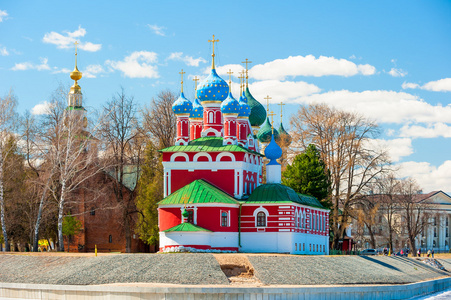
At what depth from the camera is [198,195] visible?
46.4m

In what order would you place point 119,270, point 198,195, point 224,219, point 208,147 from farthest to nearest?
1. point 208,147
2. point 198,195
3. point 224,219
4. point 119,270

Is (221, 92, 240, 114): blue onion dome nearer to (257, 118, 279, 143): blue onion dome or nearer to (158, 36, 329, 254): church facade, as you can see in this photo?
(158, 36, 329, 254): church facade

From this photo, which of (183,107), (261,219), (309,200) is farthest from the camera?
(309,200)

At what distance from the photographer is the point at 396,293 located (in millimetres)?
39125

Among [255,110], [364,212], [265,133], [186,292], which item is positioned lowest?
[186,292]

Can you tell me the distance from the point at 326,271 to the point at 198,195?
10508 mm

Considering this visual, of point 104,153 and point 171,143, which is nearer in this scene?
point 104,153

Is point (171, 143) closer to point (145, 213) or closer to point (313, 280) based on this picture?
point (145, 213)

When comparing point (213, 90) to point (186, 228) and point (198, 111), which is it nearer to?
point (198, 111)

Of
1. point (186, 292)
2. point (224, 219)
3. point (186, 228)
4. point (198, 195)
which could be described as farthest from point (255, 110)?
point (186, 292)

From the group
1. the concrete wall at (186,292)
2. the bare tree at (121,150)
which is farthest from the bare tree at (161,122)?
the concrete wall at (186,292)

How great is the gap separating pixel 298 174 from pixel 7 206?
2047cm

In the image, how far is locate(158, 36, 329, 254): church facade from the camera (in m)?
45.8

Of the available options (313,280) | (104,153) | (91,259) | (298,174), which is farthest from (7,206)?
(313,280)
